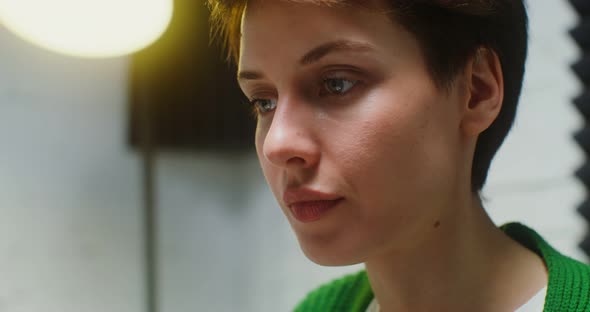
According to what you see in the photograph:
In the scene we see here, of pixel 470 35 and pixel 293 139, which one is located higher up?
pixel 470 35

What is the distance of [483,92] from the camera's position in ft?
2.66

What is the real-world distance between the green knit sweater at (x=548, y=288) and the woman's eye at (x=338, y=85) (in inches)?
15.6

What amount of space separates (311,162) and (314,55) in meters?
0.14

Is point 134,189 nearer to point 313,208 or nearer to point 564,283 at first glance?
point 313,208

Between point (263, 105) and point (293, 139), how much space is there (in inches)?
6.8

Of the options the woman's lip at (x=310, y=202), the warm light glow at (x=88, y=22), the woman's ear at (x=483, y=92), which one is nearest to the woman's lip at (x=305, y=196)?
the woman's lip at (x=310, y=202)

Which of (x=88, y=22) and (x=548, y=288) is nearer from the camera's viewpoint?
(x=548, y=288)

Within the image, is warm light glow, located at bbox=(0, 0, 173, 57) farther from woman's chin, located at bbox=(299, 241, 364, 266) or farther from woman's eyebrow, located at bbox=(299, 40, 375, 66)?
woman's chin, located at bbox=(299, 241, 364, 266)

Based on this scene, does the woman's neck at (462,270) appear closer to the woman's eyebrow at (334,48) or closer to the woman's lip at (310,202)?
the woman's lip at (310,202)

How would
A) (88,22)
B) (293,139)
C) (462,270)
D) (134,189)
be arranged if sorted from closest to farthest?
1. (293,139)
2. (462,270)
3. (88,22)
4. (134,189)

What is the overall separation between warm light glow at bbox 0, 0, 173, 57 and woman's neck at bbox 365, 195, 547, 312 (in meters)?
0.77

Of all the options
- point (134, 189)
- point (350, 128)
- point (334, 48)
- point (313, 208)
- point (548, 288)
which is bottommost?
point (134, 189)

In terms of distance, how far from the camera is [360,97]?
73cm

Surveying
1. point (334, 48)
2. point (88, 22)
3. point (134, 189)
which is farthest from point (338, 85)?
point (134, 189)
